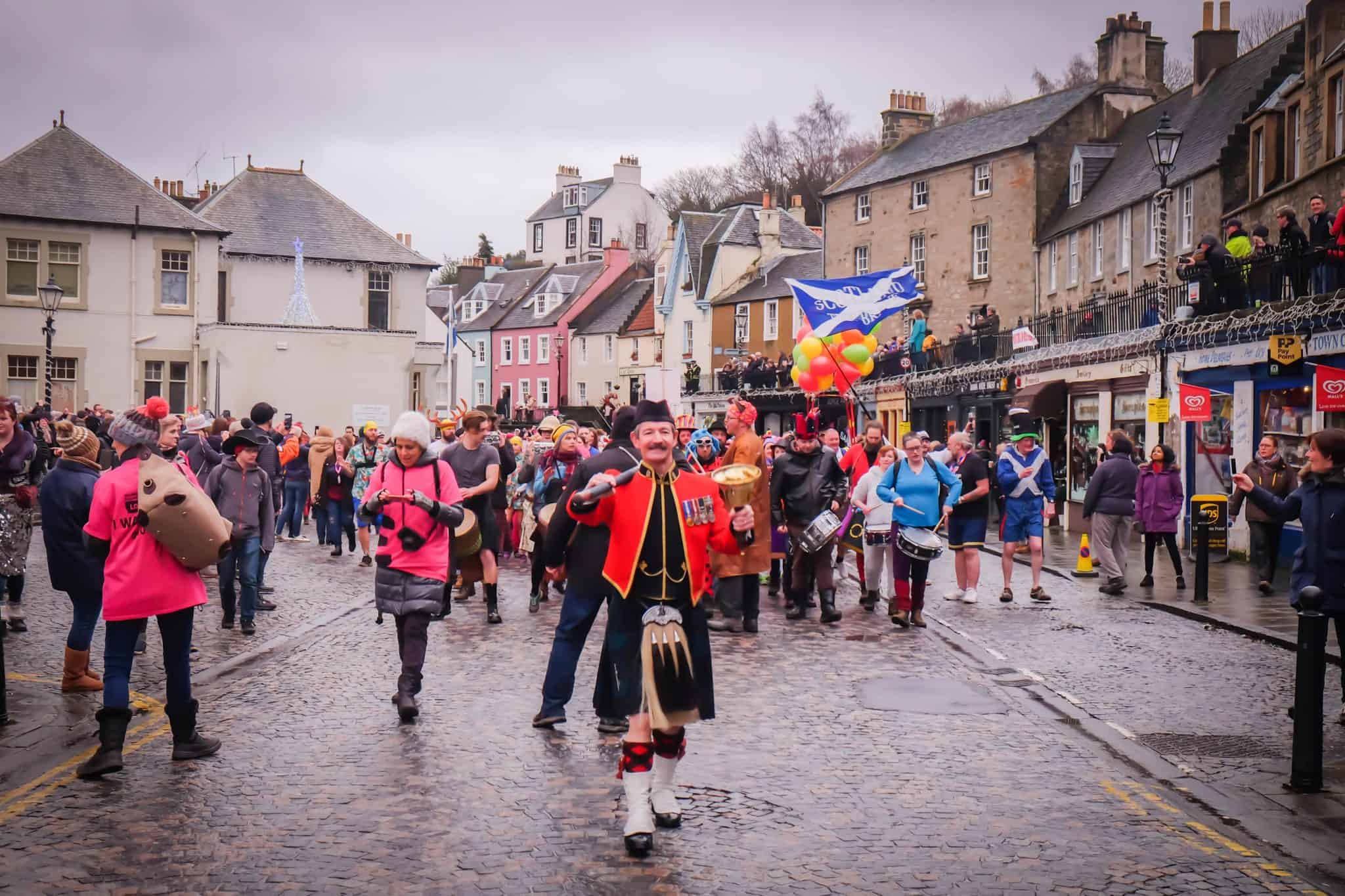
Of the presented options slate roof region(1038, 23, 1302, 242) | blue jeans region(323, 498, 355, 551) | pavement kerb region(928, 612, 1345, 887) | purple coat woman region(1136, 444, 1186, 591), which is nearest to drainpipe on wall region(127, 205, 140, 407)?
blue jeans region(323, 498, 355, 551)

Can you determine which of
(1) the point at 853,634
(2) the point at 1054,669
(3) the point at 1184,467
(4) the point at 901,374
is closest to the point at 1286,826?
(2) the point at 1054,669

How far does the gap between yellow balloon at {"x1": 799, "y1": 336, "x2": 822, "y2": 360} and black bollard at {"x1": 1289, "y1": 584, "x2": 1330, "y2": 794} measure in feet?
69.3

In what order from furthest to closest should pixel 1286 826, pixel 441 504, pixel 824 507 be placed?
pixel 824 507, pixel 441 504, pixel 1286 826

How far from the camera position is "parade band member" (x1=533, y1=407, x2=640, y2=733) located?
792 centimetres

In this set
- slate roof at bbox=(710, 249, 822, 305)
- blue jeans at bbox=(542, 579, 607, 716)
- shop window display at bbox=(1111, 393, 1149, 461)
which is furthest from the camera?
slate roof at bbox=(710, 249, 822, 305)

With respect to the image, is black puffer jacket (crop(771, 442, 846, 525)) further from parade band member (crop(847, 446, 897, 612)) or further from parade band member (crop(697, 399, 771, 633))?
parade band member (crop(847, 446, 897, 612))

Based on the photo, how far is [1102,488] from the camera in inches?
646

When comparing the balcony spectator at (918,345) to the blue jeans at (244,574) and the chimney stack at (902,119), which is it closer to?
the chimney stack at (902,119)

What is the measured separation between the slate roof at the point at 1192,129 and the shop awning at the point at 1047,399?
6106mm

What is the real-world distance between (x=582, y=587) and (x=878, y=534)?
6831mm

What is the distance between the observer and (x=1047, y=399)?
29141 mm

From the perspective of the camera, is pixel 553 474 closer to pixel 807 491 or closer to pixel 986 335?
pixel 807 491

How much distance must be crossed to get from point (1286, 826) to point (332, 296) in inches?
1844

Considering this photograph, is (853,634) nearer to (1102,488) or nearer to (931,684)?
(931,684)
